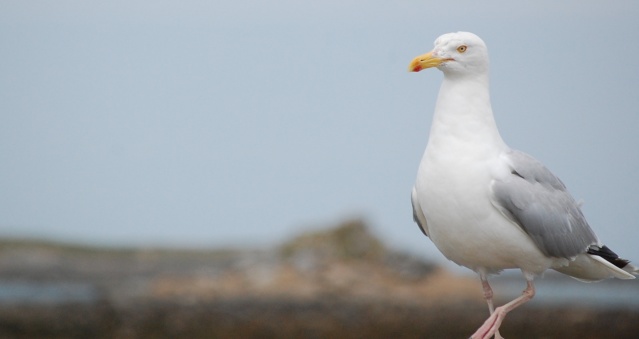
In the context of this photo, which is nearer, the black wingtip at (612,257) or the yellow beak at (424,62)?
the yellow beak at (424,62)

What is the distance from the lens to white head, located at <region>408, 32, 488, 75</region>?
595 centimetres

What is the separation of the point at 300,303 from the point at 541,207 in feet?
56.7

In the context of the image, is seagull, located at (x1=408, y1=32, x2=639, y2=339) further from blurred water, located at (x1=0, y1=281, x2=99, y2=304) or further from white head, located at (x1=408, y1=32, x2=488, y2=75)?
blurred water, located at (x1=0, y1=281, x2=99, y2=304)

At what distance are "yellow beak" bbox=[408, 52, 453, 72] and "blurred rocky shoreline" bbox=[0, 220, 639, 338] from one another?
12.1 m

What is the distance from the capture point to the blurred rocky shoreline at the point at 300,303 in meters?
18.5

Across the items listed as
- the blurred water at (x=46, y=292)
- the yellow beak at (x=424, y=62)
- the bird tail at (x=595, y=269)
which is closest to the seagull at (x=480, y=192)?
the yellow beak at (x=424, y=62)

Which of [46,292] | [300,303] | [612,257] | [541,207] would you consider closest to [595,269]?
[612,257]

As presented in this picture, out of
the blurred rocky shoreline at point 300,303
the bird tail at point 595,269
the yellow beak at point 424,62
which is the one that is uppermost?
the blurred rocky shoreline at point 300,303

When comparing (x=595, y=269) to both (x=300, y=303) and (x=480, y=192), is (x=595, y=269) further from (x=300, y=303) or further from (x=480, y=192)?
(x=300, y=303)

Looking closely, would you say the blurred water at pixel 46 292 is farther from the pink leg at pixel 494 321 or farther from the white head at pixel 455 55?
the white head at pixel 455 55

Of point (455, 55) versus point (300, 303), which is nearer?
point (455, 55)

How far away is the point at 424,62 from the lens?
592 centimetres

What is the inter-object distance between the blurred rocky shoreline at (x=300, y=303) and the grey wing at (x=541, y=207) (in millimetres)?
11501

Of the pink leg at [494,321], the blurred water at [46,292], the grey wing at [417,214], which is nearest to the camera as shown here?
the pink leg at [494,321]
